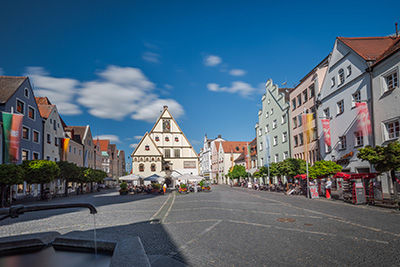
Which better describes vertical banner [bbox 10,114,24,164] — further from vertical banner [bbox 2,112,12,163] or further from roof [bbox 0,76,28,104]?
roof [bbox 0,76,28,104]

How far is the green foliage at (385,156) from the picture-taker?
55.8 feet

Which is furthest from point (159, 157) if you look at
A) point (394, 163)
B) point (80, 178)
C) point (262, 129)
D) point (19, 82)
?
point (394, 163)

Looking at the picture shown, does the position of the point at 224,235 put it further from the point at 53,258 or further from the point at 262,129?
the point at 262,129

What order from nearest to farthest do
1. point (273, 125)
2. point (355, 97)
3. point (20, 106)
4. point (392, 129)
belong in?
point (392, 129) < point (355, 97) < point (20, 106) < point (273, 125)

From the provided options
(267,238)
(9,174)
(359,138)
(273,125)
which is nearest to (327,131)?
(359,138)

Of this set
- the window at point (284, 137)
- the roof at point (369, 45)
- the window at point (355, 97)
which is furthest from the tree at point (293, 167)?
the roof at point (369, 45)

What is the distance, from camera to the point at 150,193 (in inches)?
1655

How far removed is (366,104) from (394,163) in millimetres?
9332

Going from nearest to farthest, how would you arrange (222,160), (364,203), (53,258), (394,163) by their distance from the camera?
(53,258) < (394,163) < (364,203) < (222,160)

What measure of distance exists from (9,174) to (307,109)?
31.6 metres

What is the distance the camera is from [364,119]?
24.8 meters

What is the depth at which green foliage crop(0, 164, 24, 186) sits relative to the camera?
70.5 ft

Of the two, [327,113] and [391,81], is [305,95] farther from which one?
[391,81]

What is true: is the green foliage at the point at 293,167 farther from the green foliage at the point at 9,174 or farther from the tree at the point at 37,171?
the green foliage at the point at 9,174
